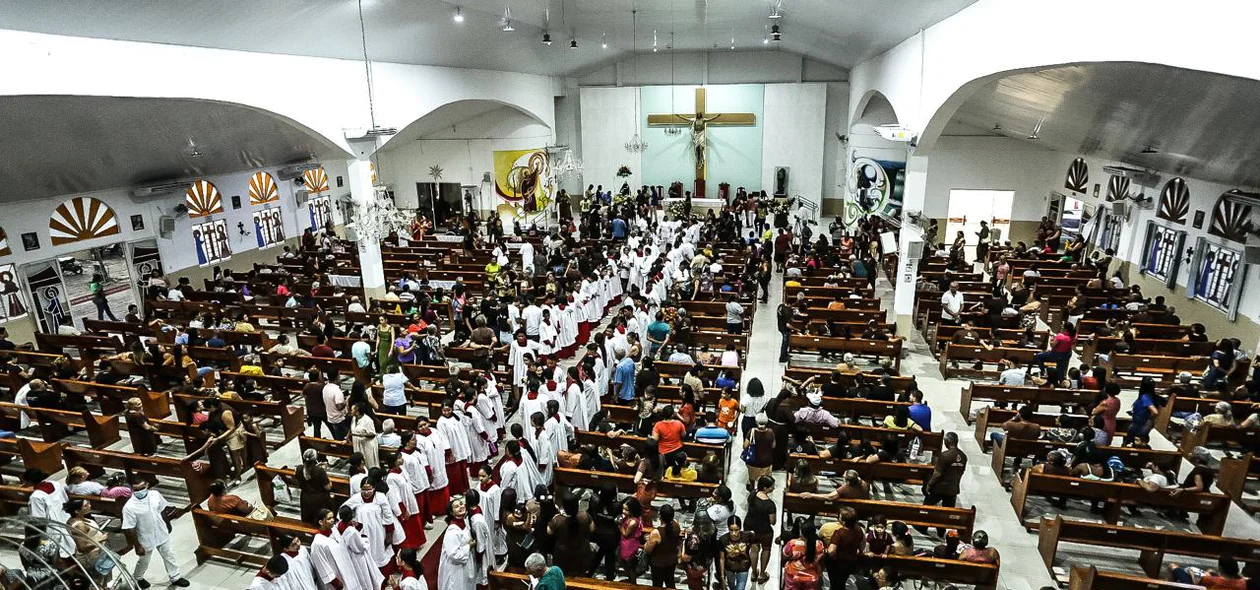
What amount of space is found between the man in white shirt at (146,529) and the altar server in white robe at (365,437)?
1876mm

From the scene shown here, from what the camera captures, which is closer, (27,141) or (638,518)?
(638,518)

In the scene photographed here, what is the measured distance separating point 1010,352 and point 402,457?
9273 millimetres

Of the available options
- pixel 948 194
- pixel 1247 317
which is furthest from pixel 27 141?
pixel 948 194

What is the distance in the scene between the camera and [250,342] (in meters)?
12.1

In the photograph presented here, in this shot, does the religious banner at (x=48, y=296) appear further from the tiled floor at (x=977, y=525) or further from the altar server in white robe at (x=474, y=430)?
the altar server in white robe at (x=474, y=430)

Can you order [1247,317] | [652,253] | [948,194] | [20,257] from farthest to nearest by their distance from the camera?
[948,194] → [652,253] → [20,257] → [1247,317]

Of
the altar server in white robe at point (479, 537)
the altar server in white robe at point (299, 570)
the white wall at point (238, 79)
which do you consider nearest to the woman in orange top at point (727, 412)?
the altar server in white robe at point (479, 537)

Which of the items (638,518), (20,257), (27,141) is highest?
(27,141)

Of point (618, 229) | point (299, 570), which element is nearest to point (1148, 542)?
point (299, 570)

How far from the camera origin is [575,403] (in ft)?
29.0

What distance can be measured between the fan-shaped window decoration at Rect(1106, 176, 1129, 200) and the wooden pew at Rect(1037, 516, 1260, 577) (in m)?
12.0

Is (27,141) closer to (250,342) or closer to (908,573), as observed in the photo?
(250,342)

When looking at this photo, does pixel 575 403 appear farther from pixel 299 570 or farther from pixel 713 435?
pixel 299 570

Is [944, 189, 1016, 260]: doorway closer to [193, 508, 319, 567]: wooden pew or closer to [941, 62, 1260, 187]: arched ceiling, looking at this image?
[941, 62, 1260, 187]: arched ceiling
